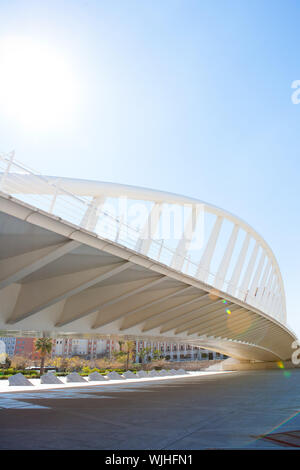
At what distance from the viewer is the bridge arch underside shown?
31.3ft

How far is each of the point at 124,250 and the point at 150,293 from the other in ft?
19.6

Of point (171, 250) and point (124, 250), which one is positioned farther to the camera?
point (171, 250)

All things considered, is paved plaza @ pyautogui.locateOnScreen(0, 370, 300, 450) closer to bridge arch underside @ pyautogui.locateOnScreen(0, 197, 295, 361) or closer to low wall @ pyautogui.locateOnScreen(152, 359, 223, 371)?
bridge arch underside @ pyautogui.locateOnScreen(0, 197, 295, 361)

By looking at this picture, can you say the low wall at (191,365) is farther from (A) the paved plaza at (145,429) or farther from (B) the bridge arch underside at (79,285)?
(A) the paved plaza at (145,429)

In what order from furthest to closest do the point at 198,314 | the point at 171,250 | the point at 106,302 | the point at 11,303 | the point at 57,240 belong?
the point at 198,314, the point at 106,302, the point at 171,250, the point at 11,303, the point at 57,240

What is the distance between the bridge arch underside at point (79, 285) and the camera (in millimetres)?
9555

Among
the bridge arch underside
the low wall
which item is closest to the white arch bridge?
the bridge arch underside

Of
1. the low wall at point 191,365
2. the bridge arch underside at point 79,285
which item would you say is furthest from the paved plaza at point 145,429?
the low wall at point 191,365

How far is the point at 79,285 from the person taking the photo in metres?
13.1

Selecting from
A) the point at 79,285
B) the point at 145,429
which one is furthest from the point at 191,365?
the point at 145,429
